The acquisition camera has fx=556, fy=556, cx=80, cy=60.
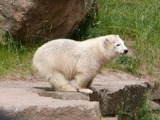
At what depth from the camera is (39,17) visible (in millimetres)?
9125

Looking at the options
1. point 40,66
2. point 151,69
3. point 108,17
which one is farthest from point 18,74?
point 108,17

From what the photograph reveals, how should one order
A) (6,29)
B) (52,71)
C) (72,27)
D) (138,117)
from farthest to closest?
1. (72,27)
2. (6,29)
3. (138,117)
4. (52,71)

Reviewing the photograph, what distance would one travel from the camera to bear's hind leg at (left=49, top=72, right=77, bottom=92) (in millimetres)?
6504

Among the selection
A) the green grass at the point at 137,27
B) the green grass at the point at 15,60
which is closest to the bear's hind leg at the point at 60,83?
the green grass at the point at 15,60

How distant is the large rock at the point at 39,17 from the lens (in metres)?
8.91

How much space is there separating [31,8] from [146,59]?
2652 mm

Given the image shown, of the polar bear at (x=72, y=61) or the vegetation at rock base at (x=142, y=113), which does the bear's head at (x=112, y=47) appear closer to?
the polar bear at (x=72, y=61)

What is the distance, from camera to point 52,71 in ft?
21.3

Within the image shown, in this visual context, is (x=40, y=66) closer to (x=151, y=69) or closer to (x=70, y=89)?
(x=70, y=89)

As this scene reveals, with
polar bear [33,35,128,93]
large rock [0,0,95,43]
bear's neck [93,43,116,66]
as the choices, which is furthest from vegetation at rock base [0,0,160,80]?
bear's neck [93,43,116,66]

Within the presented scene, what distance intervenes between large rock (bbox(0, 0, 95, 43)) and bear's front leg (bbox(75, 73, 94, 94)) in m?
2.59

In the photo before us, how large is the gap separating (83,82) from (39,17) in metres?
2.82

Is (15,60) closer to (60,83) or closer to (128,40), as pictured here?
(60,83)

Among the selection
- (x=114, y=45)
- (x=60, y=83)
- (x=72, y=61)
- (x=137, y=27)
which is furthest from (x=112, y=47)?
(x=137, y=27)
